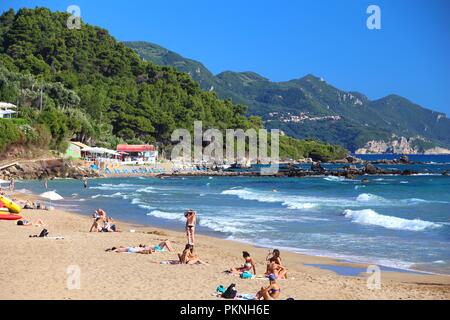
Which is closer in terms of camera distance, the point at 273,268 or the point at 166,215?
the point at 273,268

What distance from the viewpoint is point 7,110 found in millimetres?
62656

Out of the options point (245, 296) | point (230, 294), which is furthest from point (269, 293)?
point (230, 294)

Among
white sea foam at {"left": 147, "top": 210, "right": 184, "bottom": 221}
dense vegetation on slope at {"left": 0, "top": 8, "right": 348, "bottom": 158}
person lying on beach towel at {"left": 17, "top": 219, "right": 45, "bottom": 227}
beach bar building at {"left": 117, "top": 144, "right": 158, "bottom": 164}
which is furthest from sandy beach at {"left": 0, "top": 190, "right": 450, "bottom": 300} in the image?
beach bar building at {"left": 117, "top": 144, "right": 158, "bottom": 164}

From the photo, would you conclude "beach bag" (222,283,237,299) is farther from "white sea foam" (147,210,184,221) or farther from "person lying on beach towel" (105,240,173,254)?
"white sea foam" (147,210,184,221)

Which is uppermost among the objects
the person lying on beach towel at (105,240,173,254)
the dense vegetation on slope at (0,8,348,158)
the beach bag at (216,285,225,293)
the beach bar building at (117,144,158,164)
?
the dense vegetation on slope at (0,8,348,158)

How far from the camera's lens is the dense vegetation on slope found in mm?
77438

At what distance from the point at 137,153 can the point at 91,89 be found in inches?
714

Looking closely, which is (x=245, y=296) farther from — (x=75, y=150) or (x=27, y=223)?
(x=75, y=150)

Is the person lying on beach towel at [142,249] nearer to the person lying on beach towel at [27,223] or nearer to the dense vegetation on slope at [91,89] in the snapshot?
the person lying on beach towel at [27,223]

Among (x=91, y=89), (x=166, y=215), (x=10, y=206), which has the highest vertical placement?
(x=91, y=89)

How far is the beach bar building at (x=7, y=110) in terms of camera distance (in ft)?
201

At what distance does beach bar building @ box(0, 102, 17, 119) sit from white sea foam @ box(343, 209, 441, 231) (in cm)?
4518

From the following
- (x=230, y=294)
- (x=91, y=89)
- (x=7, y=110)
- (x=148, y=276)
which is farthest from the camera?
(x=91, y=89)

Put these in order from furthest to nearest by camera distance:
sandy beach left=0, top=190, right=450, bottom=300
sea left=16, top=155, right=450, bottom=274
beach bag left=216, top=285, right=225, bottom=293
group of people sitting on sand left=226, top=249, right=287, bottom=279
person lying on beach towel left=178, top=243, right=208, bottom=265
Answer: sea left=16, top=155, right=450, bottom=274 < person lying on beach towel left=178, top=243, right=208, bottom=265 < group of people sitting on sand left=226, top=249, right=287, bottom=279 < beach bag left=216, top=285, right=225, bottom=293 < sandy beach left=0, top=190, right=450, bottom=300
